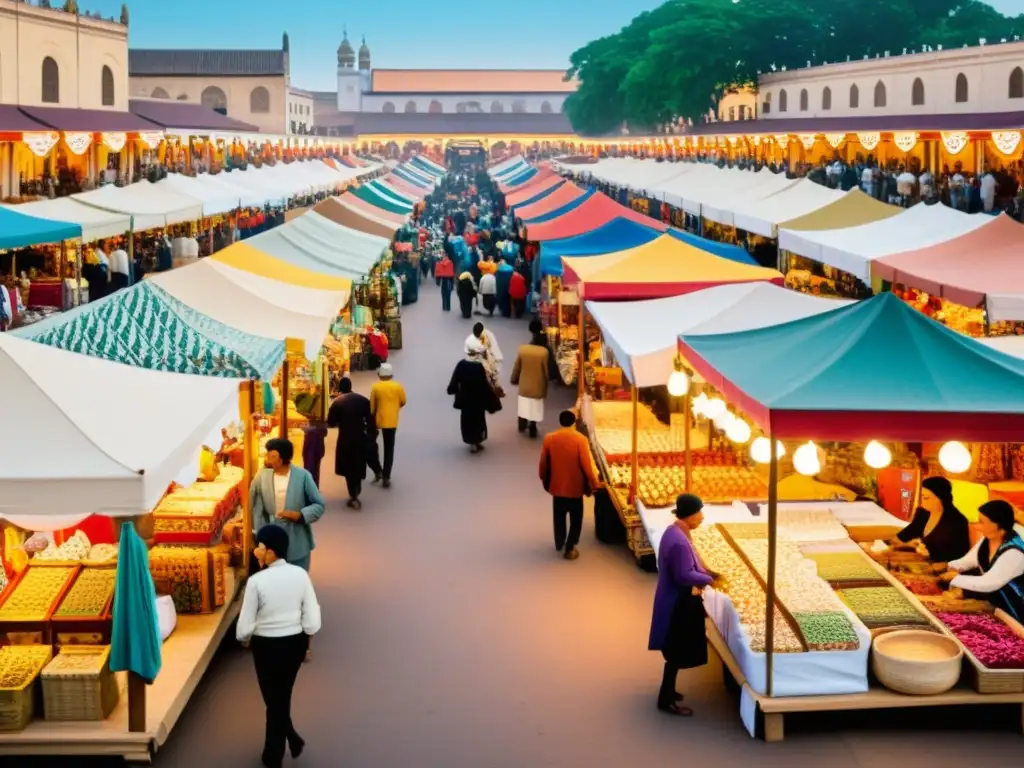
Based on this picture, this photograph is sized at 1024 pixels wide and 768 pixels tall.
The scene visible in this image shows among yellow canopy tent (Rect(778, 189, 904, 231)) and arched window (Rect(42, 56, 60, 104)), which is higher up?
arched window (Rect(42, 56, 60, 104))

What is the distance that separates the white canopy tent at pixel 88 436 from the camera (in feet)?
17.9

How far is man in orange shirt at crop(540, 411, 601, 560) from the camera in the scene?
8.84 metres

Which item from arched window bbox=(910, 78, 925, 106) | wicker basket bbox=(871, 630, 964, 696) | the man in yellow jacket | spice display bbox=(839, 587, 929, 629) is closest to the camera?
wicker basket bbox=(871, 630, 964, 696)

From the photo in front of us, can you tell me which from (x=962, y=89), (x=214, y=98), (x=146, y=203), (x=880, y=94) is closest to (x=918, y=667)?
(x=146, y=203)

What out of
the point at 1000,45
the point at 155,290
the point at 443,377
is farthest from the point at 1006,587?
the point at 1000,45

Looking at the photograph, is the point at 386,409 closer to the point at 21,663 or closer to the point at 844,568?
the point at 844,568

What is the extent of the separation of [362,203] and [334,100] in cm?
9431

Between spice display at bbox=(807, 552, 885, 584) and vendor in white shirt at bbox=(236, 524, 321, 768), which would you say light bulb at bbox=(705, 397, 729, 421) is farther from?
vendor in white shirt at bbox=(236, 524, 321, 768)

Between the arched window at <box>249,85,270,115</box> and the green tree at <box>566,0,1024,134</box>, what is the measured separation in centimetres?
2847

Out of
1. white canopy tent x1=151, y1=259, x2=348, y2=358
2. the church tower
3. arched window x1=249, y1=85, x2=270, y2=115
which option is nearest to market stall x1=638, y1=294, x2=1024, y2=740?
white canopy tent x1=151, y1=259, x2=348, y2=358

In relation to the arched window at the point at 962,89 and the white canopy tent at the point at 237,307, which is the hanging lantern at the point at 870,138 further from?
the white canopy tent at the point at 237,307

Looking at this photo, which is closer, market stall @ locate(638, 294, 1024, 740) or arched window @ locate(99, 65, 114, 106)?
market stall @ locate(638, 294, 1024, 740)

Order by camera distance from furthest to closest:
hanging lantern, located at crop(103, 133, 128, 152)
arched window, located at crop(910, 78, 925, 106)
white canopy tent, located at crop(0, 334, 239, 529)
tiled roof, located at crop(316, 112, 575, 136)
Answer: tiled roof, located at crop(316, 112, 575, 136), arched window, located at crop(910, 78, 925, 106), hanging lantern, located at crop(103, 133, 128, 152), white canopy tent, located at crop(0, 334, 239, 529)

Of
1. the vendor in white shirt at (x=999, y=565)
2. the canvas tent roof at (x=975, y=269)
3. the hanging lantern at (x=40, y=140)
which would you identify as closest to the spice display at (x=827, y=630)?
the vendor in white shirt at (x=999, y=565)
